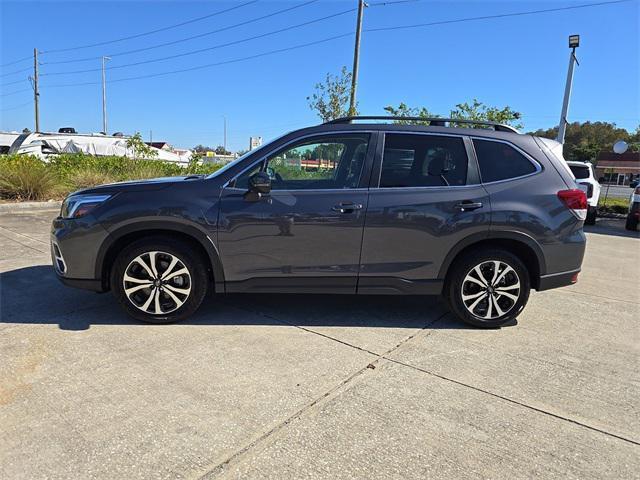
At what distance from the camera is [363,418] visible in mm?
2682

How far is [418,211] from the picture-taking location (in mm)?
3881

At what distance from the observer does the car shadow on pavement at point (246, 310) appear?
13.4 feet

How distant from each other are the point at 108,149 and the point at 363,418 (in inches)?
967

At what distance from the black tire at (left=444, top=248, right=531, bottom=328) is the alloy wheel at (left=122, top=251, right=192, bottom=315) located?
2.35 m

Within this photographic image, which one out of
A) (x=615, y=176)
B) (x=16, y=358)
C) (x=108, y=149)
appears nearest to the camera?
(x=16, y=358)

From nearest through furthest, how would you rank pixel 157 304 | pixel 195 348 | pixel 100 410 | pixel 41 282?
pixel 100 410 → pixel 195 348 → pixel 157 304 → pixel 41 282

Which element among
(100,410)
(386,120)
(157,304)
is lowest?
(100,410)

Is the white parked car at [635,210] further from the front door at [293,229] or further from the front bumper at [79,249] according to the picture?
the front bumper at [79,249]

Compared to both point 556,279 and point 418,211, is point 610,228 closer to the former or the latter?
point 556,279

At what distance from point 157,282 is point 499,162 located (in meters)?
3.19

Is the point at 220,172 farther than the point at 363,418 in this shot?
Yes

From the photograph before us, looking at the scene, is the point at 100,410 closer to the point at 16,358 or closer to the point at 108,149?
the point at 16,358

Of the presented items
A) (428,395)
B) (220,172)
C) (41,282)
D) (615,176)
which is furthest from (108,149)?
(615,176)

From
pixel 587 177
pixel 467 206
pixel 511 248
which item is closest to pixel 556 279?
pixel 511 248
